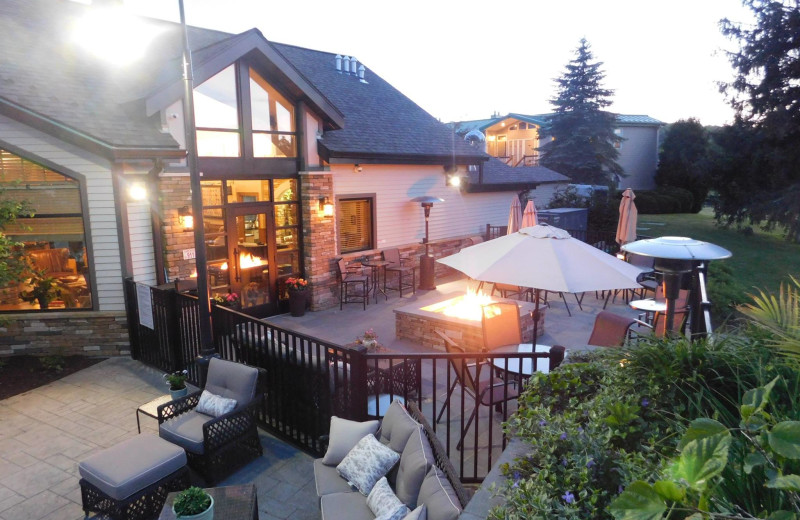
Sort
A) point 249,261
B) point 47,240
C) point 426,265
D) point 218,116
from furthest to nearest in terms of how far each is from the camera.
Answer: point 426,265, point 249,261, point 218,116, point 47,240

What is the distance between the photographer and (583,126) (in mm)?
30500

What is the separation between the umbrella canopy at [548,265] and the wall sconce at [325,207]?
20.2 feet

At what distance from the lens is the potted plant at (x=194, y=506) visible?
11.8 ft

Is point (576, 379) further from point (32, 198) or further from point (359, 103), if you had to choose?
point (359, 103)

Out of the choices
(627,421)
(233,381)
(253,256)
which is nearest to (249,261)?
(253,256)

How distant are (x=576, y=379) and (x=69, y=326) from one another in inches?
343

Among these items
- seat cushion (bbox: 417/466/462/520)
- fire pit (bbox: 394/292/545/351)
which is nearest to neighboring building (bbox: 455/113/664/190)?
fire pit (bbox: 394/292/545/351)

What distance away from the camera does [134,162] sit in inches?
329

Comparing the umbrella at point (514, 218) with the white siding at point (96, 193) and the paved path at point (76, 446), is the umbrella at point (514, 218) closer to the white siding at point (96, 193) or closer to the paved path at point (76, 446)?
the paved path at point (76, 446)

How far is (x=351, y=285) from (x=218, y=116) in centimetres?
500

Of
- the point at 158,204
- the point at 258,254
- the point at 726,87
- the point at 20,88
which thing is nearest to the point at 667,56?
the point at 726,87

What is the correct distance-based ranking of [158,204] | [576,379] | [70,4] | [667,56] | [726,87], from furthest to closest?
[726,87], [667,56], [70,4], [158,204], [576,379]

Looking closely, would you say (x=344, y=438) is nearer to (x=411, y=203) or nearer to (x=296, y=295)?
(x=296, y=295)

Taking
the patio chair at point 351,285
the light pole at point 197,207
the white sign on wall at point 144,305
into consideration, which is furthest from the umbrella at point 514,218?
the white sign on wall at point 144,305
